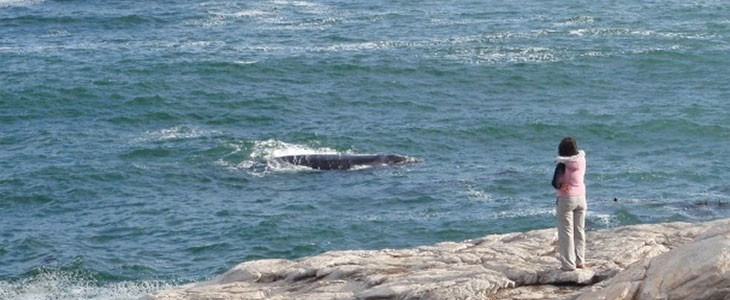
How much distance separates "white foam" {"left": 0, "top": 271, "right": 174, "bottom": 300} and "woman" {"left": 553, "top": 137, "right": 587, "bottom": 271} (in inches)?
677

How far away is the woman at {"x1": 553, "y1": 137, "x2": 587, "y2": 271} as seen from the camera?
72.9ft

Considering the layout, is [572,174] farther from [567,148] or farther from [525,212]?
[525,212]

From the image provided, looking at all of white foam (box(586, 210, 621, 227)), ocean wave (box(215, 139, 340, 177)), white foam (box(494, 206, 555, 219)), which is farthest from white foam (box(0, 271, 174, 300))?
white foam (box(586, 210, 621, 227))

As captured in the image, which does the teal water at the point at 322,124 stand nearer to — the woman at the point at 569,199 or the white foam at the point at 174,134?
the white foam at the point at 174,134

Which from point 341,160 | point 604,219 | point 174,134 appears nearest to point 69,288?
point 341,160

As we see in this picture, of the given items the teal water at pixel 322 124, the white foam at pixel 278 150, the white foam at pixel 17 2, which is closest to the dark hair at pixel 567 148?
the teal water at pixel 322 124

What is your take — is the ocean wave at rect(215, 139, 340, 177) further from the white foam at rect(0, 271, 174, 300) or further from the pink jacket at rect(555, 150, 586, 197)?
the pink jacket at rect(555, 150, 586, 197)

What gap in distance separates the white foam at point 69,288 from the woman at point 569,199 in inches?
677

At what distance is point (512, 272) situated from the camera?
886 inches

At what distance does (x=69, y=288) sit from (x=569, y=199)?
64.6 feet

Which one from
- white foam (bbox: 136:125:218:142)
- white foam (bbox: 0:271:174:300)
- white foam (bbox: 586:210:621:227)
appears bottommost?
white foam (bbox: 136:125:218:142)

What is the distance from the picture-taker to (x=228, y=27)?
3095 inches

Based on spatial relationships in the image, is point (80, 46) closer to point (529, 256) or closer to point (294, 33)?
point (294, 33)

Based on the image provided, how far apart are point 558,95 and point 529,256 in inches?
1524
